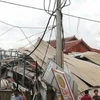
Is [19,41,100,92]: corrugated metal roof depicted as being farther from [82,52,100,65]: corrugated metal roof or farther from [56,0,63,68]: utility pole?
[56,0,63,68]: utility pole

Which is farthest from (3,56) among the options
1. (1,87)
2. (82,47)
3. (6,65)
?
(82,47)

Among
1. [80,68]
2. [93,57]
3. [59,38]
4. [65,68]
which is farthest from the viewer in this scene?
[93,57]

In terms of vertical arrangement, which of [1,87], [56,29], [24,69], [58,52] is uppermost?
[56,29]

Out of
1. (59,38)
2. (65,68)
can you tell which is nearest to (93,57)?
(65,68)

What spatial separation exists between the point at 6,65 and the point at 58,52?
802 centimetres

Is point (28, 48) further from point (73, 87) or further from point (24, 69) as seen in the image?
point (73, 87)

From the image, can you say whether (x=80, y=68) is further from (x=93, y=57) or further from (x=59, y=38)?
(x=59, y=38)

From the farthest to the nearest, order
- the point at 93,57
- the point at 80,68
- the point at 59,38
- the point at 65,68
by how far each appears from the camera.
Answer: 1. the point at 93,57
2. the point at 80,68
3. the point at 65,68
4. the point at 59,38

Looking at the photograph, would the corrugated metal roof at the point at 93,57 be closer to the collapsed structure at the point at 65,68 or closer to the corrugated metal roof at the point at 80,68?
the collapsed structure at the point at 65,68

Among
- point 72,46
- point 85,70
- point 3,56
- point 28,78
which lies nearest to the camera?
point 85,70

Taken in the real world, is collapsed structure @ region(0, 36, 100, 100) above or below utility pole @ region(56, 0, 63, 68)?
below

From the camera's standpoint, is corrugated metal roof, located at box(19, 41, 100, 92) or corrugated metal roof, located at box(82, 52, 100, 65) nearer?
corrugated metal roof, located at box(19, 41, 100, 92)

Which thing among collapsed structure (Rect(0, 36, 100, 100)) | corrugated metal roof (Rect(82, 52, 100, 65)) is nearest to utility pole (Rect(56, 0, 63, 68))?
collapsed structure (Rect(0, 36, 100, 100))

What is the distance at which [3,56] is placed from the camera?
20.2 m
